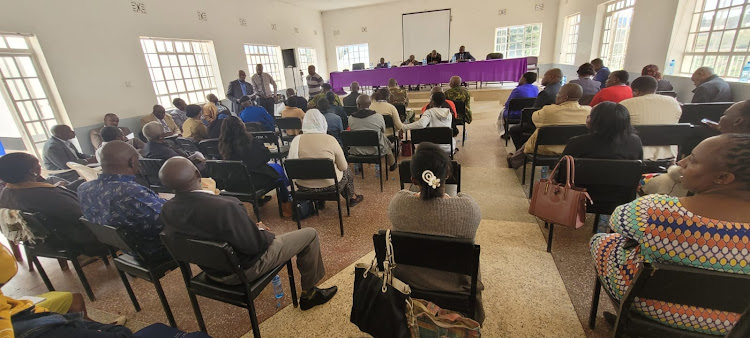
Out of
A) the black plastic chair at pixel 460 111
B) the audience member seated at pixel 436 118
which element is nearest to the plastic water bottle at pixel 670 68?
the black plastic chair at pixel 460 111

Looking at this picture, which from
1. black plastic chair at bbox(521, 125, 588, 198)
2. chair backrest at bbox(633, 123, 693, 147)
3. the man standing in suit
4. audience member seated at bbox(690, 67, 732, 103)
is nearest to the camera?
chair backrest at bbox(633, 123, 693, 147)

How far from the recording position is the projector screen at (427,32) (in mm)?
11617

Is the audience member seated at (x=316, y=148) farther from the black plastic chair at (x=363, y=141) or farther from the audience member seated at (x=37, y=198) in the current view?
the audience member seated at (x=37, y=198)

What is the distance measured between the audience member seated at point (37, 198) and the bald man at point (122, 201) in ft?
1.30

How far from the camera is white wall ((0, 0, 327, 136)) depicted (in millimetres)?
4527

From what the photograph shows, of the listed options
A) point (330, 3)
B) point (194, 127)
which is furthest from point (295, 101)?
point (330, 3)

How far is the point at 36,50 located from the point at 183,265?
5.50m

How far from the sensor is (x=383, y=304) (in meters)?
1.10

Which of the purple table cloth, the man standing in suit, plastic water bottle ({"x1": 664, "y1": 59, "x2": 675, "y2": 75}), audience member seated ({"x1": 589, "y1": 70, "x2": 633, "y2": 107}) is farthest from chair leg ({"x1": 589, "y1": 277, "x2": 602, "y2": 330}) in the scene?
the man standing in suit

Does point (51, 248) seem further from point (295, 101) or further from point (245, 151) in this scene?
point (295, 101)

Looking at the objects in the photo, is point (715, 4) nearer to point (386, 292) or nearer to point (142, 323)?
point (386, 292)

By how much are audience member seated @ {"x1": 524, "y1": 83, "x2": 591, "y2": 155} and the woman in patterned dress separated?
1839 mm

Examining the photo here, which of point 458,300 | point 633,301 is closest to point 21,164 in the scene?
point 458,300

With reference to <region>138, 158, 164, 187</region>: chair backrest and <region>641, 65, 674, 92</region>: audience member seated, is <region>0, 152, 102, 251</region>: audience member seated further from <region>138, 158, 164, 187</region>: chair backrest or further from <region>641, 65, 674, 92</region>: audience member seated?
<region>641, 65, 674, 92</region>: audience member seated
